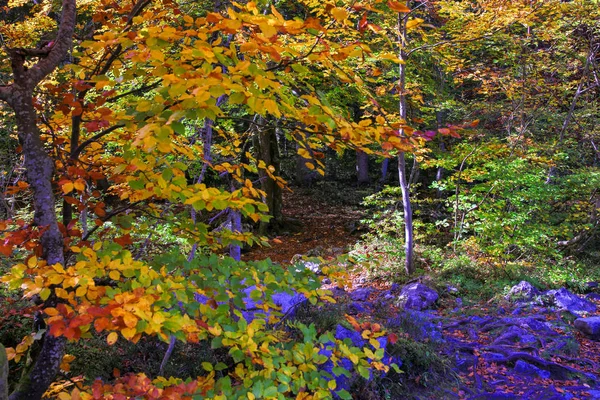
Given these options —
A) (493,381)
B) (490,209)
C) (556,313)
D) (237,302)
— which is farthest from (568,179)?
(237,302)

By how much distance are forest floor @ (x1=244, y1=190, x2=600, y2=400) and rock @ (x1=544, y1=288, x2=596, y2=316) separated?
223 mm

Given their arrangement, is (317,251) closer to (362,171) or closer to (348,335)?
(348,335)

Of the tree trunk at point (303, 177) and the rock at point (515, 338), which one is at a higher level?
the tree trunk at point (303, 177)

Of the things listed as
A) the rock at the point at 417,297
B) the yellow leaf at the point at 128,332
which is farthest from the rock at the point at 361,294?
the yellow leaf at the point at 128,332

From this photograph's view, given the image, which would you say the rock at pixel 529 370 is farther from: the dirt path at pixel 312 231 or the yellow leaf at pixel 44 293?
the yellow leaf at pixel 44 293

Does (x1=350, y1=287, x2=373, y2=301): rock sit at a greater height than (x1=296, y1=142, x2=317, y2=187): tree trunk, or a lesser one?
lesser

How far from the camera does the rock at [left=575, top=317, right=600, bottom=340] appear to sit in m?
5.63

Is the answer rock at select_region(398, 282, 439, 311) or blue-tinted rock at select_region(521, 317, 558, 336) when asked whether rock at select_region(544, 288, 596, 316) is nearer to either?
blue-tinted rock at select_region(521, 317, 558, 336)

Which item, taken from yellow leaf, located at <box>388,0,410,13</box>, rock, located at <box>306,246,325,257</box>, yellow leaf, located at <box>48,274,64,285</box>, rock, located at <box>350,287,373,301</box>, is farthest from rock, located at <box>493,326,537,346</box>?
yellow leaf, located at <box>48,274,64,285</box>

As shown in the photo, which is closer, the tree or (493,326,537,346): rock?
the tree

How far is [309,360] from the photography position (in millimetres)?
1769

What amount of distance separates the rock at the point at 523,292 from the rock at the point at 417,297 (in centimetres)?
130

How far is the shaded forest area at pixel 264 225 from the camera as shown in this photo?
1.47 metres

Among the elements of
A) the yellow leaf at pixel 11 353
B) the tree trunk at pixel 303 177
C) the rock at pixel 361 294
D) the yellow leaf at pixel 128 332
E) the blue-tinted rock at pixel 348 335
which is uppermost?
the yellow leaf at pixel 128 332
